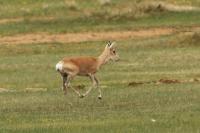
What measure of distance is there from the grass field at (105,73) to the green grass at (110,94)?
2 centimetres

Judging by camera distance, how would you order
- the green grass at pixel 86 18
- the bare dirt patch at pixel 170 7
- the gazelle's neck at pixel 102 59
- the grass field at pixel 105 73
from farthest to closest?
the bare dirt patch at pixel 170 7, the green grass at pixel 86 18, the gazelle's neck at pixel 102 59, the grass field at pixel 105 73

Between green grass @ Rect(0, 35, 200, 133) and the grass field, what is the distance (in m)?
0.02

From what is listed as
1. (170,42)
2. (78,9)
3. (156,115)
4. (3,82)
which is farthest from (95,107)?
(78,9)

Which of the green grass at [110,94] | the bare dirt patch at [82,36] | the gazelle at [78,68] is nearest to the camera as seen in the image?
the green grass at [110,94]

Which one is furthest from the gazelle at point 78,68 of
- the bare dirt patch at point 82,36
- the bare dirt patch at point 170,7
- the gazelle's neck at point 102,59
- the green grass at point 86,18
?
the bare dirt patch at point 170,7

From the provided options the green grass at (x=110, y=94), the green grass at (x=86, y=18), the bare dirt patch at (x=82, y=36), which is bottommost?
the green grass at (x=110, y=94)

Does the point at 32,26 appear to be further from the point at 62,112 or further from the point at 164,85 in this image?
the point at 62,112

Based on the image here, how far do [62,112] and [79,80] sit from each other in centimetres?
1063

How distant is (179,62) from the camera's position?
34469mm

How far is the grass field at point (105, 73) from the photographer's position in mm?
18406

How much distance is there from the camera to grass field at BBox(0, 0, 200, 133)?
1841 centimetres

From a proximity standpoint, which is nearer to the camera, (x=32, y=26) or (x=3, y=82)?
(x=3, y=82)

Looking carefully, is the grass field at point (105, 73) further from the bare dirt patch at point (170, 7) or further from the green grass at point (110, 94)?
the bare dirt patch at point (170, 7)

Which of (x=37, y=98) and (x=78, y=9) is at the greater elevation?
(x=78, y=9)
